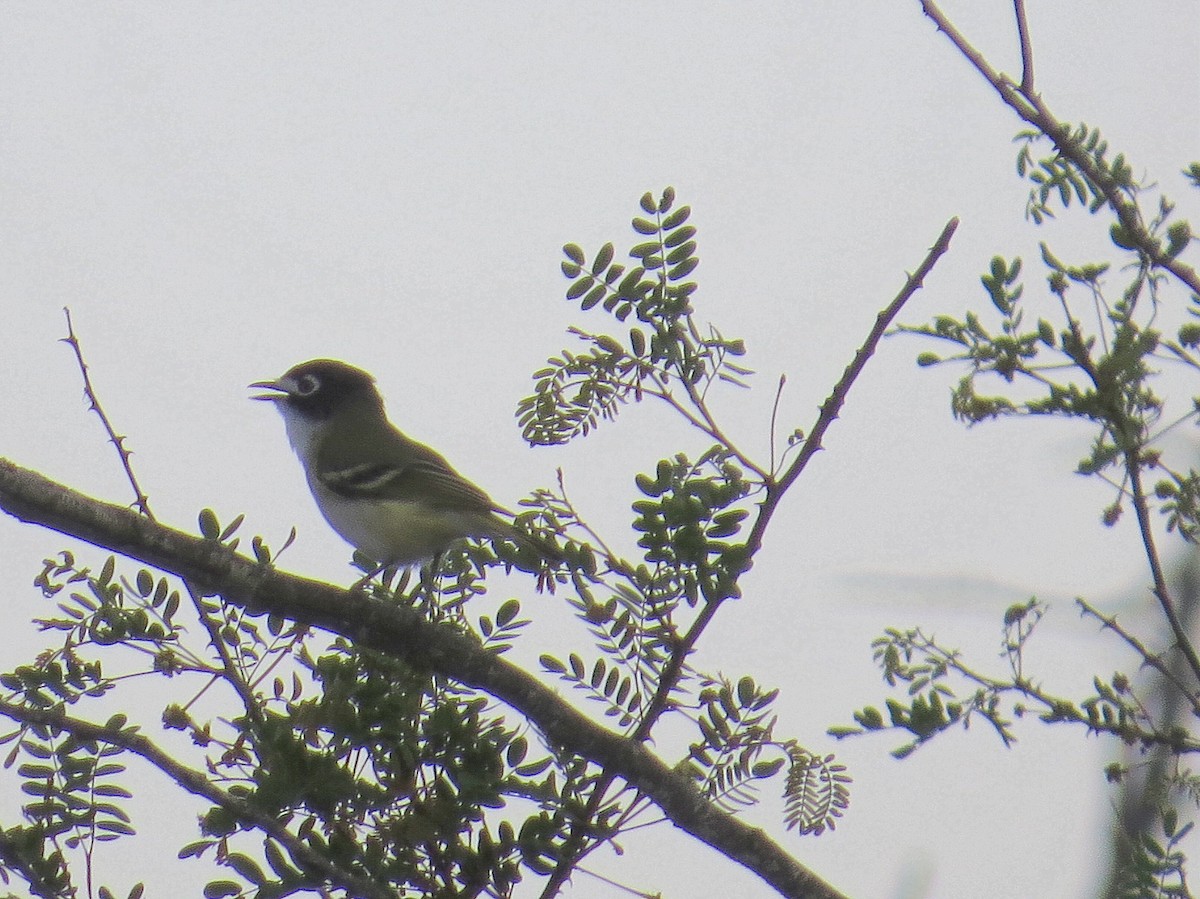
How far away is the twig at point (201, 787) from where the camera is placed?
8.28ft

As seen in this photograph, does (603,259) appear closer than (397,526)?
Yes

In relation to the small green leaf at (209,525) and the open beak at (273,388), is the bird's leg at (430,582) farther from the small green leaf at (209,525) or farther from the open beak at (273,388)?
the open beak at (273,388)

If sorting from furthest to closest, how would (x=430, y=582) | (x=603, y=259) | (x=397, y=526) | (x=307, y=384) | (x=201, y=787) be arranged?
(x=307, y=384)
(x=397, y=526)
(x=430, y=582)
(x=603, y=259)
(x=201, y=787)

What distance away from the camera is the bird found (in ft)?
20.2

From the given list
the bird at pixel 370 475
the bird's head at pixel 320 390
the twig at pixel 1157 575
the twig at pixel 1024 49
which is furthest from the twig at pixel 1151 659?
the bird's head at pixel 320 390

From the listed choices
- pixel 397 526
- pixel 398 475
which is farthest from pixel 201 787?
pixel 398 475

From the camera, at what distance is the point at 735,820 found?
9.87 feet

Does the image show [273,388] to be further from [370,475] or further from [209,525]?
[209,525]

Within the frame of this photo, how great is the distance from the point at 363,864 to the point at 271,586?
29.7 inches

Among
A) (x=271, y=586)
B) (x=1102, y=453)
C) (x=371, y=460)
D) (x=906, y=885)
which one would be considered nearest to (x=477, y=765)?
(x=271, y=586)

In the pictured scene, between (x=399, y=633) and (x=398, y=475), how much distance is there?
3.45 metres

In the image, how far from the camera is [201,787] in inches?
106

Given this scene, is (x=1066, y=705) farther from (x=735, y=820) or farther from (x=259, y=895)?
(x=259, y=895)

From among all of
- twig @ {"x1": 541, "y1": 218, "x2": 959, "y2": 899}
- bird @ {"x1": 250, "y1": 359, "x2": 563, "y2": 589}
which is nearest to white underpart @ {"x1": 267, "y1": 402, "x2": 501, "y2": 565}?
bird @ {"x1": 250, "y1": 359, "x2": 563, "y2": 589}
